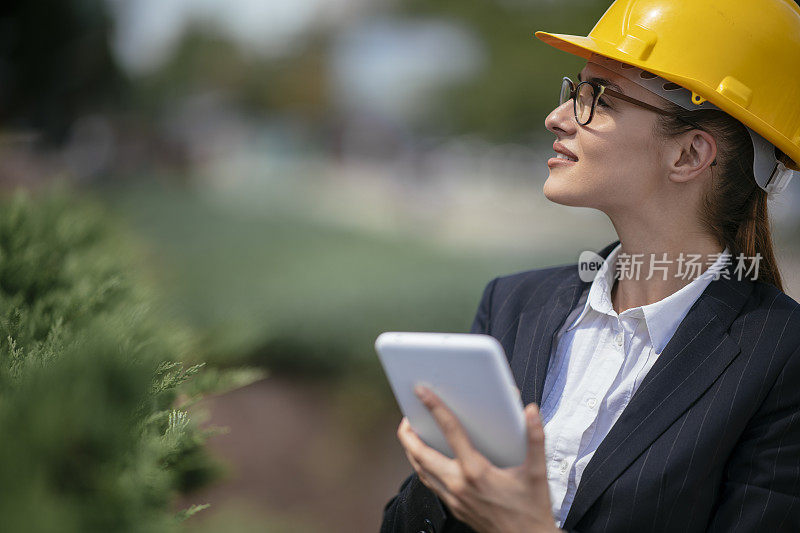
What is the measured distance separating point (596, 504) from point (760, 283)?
2.58ft

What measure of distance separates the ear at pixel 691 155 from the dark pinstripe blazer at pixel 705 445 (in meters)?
0.37

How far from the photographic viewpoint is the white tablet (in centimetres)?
127

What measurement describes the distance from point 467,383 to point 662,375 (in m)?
0.72

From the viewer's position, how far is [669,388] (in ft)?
5.90

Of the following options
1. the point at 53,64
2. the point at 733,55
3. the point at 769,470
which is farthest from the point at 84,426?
the point at 53,64

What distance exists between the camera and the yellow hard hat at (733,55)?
1.95m

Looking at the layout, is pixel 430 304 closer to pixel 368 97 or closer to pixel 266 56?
pixel 368 97

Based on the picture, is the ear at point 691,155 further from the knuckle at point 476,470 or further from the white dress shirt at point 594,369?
the knuckle at point 476,470

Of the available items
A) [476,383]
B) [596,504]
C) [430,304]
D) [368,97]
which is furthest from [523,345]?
[368,97]

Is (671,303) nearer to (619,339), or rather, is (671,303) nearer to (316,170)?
(619,339)

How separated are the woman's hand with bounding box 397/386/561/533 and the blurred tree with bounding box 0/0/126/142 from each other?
12.4 meters

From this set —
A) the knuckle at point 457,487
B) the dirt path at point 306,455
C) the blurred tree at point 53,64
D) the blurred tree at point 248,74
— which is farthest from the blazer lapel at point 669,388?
the blurred tree at point 248,74

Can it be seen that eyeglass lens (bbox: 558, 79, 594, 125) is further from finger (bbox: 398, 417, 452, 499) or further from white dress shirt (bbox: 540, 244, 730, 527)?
finger (bbox: 398, 417, 452, 499)

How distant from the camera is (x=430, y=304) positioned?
295 inches
